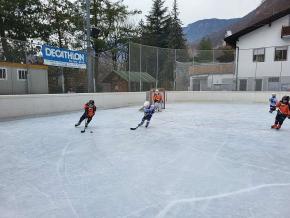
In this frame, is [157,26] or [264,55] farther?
[157,26]

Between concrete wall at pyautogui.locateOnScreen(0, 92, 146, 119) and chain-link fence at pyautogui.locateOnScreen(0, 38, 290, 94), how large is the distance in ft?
1.08

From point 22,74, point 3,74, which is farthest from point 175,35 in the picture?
point 3,74

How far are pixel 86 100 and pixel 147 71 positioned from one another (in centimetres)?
640

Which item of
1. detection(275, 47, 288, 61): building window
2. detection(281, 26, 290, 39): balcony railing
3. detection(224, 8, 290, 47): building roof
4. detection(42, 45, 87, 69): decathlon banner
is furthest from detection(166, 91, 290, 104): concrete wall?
detection(42, 45, 87, 69): decathlon banner

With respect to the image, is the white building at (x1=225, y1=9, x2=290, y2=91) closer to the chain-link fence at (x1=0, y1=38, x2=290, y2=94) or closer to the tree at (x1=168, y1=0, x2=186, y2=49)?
the chain-link fence at (x1=0, y1=38, x2=290, y2=94)

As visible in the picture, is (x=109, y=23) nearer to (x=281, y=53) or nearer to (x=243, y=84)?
(x=243, y=84)

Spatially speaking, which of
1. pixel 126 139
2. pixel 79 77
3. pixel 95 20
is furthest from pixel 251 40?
pixel 126 139

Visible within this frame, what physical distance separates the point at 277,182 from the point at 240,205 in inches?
43.7

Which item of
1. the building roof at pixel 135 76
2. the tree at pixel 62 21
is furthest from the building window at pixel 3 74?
the tree at pixel 62 21

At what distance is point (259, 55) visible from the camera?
25.2 meters

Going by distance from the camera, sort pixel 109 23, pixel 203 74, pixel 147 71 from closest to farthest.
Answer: pixel 147 71 → pixel 203 74 → pixel 109 23

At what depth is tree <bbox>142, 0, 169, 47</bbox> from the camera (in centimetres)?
4169

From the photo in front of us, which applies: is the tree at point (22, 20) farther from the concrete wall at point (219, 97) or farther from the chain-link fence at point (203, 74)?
the concrete wall at point (219, 97)

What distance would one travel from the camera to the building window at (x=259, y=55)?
25.0m
